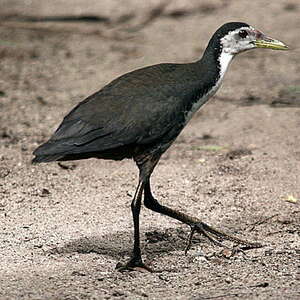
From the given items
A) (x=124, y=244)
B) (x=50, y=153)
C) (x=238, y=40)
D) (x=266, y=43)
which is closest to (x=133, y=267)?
(x=124, y=244)

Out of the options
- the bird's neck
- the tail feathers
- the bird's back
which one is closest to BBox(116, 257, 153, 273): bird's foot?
the bird's back

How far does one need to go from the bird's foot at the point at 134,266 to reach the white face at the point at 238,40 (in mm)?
1584

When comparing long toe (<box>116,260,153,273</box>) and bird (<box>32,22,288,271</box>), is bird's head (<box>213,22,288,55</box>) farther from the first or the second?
long toe (<box>116,260,153,273</box>)

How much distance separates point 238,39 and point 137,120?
1.07 meters

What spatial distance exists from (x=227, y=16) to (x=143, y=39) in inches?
57.2

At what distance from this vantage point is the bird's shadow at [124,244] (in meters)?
5.66

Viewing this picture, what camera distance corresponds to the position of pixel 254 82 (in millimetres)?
9828

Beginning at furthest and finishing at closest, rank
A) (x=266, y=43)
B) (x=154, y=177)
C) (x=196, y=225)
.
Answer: (x=154, y=177)
(x=266, y=43)
(x=196, y=225)

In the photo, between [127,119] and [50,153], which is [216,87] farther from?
[50,153]

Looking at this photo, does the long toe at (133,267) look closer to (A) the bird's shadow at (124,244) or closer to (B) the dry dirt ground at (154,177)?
(B) the dry dirt ground at (154,177)

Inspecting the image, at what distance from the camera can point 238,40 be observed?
232 inches

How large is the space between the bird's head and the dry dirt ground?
1287 millimetres

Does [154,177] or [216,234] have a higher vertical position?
[216,234]

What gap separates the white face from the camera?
5.82 m
